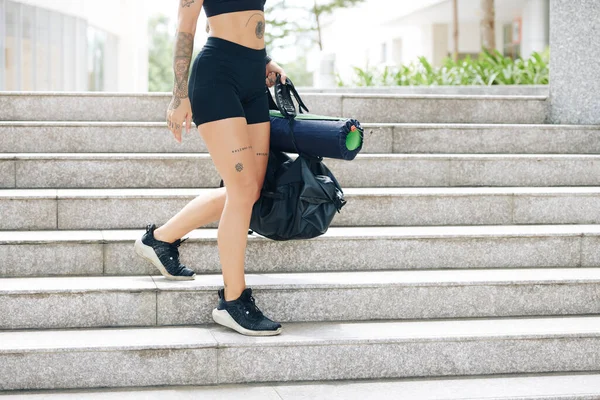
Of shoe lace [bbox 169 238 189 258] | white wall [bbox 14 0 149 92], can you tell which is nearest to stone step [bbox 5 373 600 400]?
shoe lace [bbox 169 238 189 258]

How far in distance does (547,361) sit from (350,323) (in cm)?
107

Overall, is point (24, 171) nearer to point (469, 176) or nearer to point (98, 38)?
point (469, 176)

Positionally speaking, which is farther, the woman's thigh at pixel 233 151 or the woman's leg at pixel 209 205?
the woman's leg at pixel 209 205

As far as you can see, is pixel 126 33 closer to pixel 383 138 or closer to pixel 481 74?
pixel 481 74

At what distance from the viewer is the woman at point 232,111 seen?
13.6 ft

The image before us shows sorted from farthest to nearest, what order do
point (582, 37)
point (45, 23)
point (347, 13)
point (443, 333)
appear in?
point (347, 13) < point (45, 23) < point (582, 37) < point (443, 333)

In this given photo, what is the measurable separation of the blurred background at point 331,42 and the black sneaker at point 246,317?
143cm

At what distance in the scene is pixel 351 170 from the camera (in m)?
6.27

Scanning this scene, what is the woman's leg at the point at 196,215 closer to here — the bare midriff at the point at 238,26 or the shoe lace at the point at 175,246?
the shoe lace at the point at 175,246

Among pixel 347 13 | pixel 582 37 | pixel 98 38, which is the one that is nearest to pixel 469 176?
pixel 582 37

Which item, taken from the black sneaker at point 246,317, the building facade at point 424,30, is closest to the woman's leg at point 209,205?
the black sneaker at point 246,317

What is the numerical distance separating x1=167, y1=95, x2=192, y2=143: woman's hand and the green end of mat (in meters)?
0.79

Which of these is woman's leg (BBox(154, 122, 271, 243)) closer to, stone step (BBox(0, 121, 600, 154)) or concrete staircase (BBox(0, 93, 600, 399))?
concrete staircase (BBox(0, 93, 600, 399))

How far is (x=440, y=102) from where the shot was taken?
7.36 metres
